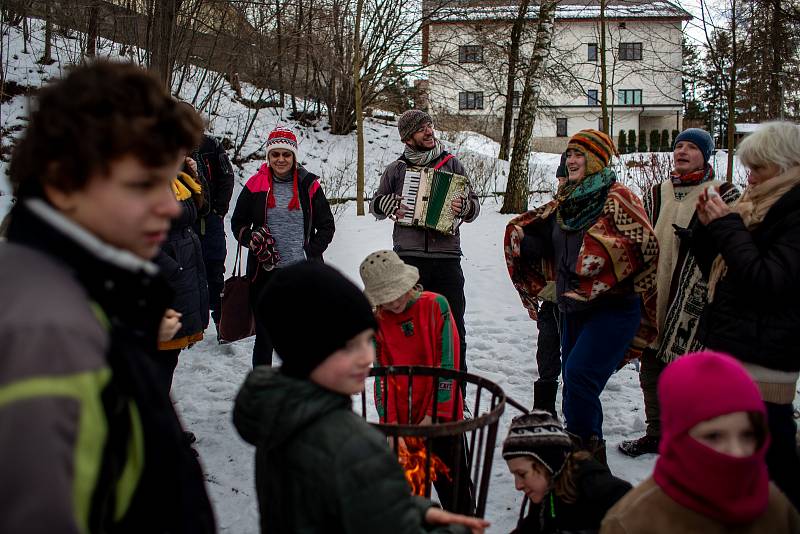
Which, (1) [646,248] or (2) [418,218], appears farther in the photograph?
(2) [418,218]

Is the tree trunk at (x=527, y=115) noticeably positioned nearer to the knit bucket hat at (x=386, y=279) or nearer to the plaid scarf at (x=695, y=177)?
the plaid scarf at (x=695, y=177)

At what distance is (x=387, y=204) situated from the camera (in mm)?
4855

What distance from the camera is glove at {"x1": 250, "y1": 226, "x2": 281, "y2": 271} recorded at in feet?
15.3

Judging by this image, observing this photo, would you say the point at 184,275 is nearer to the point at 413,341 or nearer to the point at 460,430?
the point at 413,341

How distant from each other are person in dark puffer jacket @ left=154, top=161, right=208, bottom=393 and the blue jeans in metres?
2.13

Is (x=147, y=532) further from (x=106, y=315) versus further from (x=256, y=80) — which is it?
(x=256, y=80)

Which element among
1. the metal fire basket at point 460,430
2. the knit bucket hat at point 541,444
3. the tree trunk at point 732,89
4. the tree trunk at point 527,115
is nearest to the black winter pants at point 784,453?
the knit bucket hat at point 541,444

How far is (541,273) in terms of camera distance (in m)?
4.07

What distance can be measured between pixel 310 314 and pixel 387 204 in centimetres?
327

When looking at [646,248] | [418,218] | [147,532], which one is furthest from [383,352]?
[147,532]

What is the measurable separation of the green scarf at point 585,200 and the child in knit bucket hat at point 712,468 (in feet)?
5.90

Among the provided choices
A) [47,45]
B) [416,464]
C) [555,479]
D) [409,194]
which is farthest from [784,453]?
[47,45]

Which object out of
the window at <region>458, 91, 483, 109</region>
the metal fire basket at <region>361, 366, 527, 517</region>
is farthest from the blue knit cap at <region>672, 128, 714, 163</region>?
the window at <region>458, 91, 483, 109</region>

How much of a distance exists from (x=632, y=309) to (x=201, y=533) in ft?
8.91
